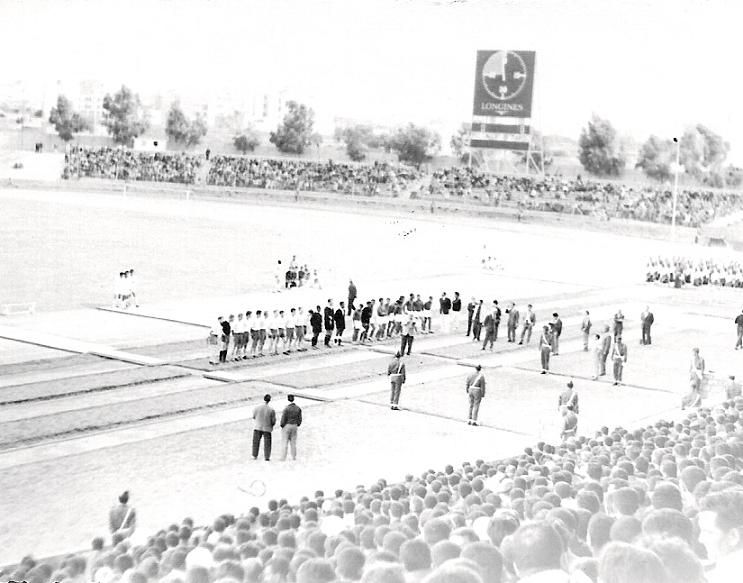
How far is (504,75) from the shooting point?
63.8 metres

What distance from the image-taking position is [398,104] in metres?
114

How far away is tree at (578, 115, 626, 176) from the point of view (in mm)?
85625

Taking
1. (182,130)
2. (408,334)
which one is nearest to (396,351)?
(408,334)

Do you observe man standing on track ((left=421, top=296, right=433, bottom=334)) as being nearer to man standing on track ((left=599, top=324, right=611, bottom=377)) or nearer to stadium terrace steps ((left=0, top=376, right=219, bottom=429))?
man standing on track ((left=599, top=324, right=611, bottom=377))


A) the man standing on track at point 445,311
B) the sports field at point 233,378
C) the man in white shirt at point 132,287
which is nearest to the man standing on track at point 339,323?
the sports field at point 233,378

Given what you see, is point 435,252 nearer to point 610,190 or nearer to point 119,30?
point 610,190

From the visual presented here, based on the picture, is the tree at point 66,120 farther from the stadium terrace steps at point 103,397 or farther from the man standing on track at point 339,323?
the stadium terrace steps at point 103,397

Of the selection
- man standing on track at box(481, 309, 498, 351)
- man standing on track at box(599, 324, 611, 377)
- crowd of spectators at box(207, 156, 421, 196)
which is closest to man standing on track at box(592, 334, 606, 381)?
man standing on track at box(599, 324, 611, 377)

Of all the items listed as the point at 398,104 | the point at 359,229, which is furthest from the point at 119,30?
the point at 359,229

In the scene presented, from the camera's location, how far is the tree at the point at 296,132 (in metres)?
103

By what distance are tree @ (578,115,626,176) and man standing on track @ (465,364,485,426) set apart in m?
71.7

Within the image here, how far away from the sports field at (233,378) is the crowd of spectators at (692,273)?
1381mm

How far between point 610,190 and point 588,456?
6596cm

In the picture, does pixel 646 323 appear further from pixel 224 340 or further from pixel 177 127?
pixel 177 127
